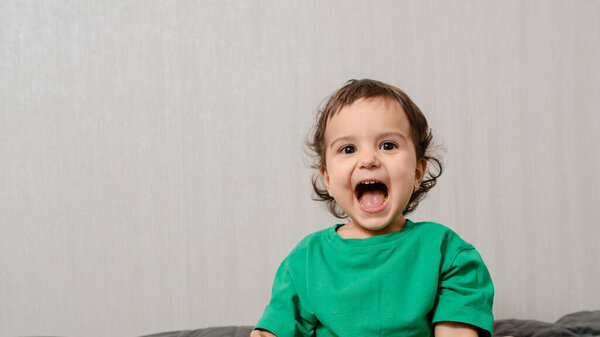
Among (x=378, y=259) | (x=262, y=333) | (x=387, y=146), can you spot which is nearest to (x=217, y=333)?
(x=262, y=333)

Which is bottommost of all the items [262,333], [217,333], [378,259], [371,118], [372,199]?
[217,333]

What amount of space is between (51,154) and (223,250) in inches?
27.2

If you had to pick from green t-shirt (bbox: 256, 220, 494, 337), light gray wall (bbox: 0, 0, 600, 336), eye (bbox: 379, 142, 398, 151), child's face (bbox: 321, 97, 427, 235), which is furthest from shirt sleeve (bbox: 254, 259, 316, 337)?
light gray wall (bbox: 0, 0, 600, 336)

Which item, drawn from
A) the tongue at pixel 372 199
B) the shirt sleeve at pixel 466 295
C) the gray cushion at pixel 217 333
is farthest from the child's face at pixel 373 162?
the gray cushion at pixel 217 333

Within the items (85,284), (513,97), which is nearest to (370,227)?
(513,97)

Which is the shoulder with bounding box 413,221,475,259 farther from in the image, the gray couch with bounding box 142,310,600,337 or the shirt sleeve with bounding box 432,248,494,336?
the gray couch with bounding box 142,310,600,337

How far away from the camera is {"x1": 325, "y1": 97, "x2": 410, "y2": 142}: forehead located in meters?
1.16

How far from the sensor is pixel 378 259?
1160mm

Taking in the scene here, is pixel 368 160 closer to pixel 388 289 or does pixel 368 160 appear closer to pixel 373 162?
pixel 373 162

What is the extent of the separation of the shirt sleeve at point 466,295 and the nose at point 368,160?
0.74 ft

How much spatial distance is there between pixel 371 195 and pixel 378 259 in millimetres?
119

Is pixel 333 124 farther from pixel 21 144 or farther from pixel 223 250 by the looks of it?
pixel 21 144

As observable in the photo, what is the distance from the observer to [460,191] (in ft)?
7.06

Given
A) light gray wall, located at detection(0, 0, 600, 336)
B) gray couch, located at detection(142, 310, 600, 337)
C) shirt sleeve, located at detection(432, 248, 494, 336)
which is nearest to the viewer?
shirt sleeve, located at detection(432, 248, 494, 336)
